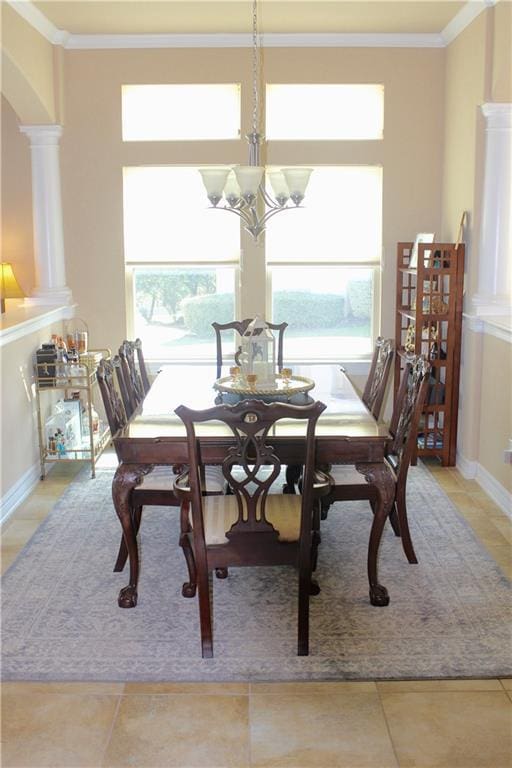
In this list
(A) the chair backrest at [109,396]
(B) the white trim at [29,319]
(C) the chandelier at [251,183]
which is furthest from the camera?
(B) the white trim at [29,319]

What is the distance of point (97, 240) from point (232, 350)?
1285mm

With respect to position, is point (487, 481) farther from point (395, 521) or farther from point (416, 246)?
point (416, 246)

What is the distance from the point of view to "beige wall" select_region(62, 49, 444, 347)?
18.5ft

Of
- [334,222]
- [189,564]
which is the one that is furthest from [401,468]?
[334,222]

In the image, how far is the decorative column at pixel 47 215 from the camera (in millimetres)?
5645

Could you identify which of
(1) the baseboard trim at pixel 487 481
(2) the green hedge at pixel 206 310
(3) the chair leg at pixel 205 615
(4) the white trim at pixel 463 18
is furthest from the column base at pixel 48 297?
(3) the chair leg at pixel 205 615

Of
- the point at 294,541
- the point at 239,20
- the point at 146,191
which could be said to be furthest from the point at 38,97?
the point at 294,541

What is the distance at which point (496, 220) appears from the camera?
488 cm

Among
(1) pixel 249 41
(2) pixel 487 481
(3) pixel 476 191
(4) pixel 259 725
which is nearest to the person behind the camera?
(4) pixel 259 725

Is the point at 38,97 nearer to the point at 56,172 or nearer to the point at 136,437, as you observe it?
the point at 56,172

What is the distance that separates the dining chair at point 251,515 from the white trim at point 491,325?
6.21ft

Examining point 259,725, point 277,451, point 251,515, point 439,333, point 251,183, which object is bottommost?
point 259,725

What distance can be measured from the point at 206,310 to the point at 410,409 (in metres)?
2.75

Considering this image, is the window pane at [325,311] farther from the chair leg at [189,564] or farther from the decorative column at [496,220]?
the chair leg at [189,564]
